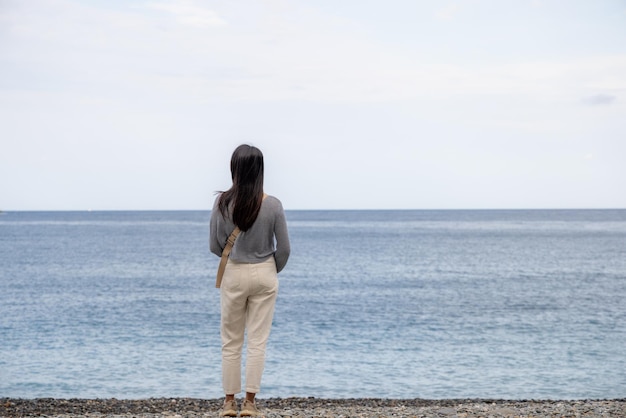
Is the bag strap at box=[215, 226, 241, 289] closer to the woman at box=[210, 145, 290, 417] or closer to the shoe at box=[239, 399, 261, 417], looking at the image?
the woman at box=[210, 145, 290, 417]

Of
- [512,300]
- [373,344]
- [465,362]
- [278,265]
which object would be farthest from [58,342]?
[512,300]

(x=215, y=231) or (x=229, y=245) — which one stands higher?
(x=215, y=231)

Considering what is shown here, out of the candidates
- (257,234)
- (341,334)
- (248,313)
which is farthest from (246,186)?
(341,334)

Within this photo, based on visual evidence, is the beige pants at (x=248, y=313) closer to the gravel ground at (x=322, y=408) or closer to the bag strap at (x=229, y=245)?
the bag strap at (x=229, y=245)

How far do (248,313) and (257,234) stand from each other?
737mm

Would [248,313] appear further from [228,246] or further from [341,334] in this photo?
[341,334]

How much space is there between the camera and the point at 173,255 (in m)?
60.7

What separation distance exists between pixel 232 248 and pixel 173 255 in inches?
2213

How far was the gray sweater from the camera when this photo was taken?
19.1ft

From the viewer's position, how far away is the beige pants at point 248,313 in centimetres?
584

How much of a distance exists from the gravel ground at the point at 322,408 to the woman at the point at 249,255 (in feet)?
2.67

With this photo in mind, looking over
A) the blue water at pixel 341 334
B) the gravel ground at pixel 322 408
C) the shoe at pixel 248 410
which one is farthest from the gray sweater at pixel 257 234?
the blue water at pixel 341 334

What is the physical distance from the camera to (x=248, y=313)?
604 centimetres

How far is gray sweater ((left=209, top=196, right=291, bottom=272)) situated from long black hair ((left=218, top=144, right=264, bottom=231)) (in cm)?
7
